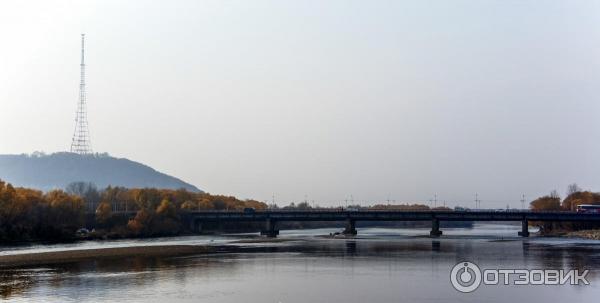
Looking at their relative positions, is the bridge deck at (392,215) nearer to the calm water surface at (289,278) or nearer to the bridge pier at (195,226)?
the bridge pier at (195,226)

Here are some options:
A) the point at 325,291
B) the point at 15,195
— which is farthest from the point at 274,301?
the point at 15,195

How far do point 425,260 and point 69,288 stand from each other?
41597 millimetres

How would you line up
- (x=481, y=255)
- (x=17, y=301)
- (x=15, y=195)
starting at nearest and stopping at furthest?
(x=17, y=301), (x=481, y=255), (x=15, y=195)

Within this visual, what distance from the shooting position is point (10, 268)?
7675 centimetres

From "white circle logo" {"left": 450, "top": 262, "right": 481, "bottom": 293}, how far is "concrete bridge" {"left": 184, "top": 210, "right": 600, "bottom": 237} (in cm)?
8199

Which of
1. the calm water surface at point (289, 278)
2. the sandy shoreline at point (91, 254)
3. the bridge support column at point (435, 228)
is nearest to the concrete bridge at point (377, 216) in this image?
the bridge support column at point (435, 228)

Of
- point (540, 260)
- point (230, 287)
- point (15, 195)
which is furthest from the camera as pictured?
point (15, 195)

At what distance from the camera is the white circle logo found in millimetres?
60062

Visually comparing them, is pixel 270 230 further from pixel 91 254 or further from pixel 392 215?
pixel 91 254

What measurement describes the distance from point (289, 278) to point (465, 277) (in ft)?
51.2

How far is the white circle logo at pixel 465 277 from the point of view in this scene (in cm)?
6006

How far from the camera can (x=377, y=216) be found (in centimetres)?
17100

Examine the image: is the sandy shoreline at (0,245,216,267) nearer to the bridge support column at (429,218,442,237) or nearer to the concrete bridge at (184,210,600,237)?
the concrete bridge at (184,210,600,237)

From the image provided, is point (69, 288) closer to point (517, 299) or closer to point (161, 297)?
point (161, 297)
